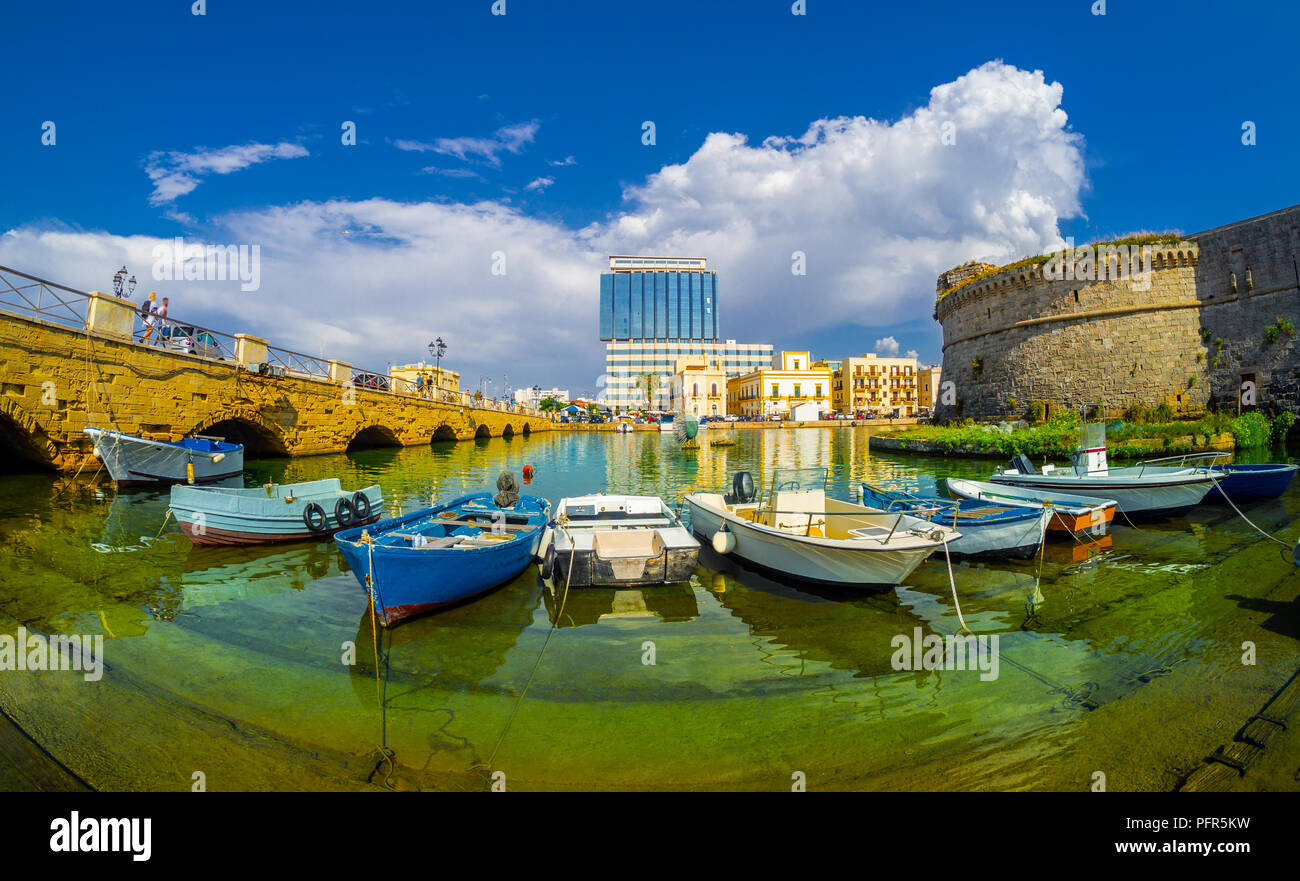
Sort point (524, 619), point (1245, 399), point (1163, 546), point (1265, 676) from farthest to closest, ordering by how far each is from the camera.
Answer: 1. point (1245, 399)
2. point (1163, 546)
3. point (524, 619)
4. point (1265, 676)

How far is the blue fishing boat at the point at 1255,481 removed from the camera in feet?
47.0

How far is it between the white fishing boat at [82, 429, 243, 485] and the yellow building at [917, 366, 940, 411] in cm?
12116

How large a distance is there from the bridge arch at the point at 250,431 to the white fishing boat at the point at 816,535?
67.5ft

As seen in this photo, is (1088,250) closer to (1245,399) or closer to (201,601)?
(1245,399)

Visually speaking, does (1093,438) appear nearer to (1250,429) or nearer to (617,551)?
(617,551)

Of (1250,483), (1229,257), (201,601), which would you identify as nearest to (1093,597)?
(1250,483)

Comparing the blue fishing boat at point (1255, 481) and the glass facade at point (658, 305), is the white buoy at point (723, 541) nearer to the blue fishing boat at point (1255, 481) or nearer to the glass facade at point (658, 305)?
the blue fishing boat at point (1255, 481)

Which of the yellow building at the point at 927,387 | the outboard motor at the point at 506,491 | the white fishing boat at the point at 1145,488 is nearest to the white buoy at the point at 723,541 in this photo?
the outboard motor at the point at 506,491

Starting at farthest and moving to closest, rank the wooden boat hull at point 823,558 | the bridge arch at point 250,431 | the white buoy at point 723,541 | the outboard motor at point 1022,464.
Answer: the bridge arch at point 250,431 < the outboard motor at point 1022,464 < the white buoy at point 723,541 < the wooden boat hull at point 823,558

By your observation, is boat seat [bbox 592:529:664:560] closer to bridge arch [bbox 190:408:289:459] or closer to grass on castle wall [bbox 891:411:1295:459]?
bridge arch [bbox 190:408:289:459]

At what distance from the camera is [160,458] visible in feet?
56.7

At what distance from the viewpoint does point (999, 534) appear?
984cm
